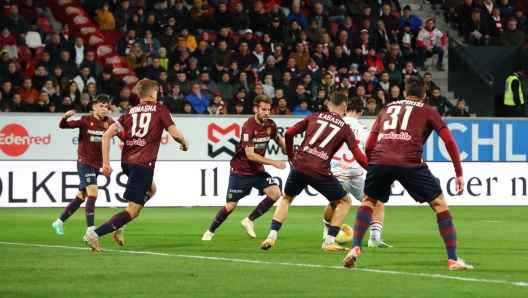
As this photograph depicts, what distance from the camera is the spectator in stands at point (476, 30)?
32156mm

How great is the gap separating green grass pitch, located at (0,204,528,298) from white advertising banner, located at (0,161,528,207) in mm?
4599

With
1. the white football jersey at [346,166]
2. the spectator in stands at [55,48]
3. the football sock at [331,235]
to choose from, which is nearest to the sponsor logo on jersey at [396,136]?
the football sock at [331,235]

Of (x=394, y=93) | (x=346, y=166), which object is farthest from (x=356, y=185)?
(x=394, y=93)

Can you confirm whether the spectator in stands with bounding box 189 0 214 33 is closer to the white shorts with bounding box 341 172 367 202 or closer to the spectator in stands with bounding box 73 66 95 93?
the spectator in stands with bounding box 73 66 95 93

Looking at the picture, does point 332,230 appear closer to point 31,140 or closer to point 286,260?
point 286,260

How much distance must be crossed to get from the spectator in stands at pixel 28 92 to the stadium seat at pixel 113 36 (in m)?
4.27

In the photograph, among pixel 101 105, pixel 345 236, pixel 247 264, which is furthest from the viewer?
pixel 101 105

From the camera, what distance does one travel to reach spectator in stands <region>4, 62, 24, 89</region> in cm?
2480

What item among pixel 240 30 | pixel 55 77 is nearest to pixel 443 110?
pixel 240 30

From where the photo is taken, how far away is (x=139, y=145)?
11.9 metres

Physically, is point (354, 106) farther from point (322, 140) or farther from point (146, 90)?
point (146, 90)

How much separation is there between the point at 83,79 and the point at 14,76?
1763 millimetres

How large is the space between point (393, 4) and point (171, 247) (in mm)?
21415

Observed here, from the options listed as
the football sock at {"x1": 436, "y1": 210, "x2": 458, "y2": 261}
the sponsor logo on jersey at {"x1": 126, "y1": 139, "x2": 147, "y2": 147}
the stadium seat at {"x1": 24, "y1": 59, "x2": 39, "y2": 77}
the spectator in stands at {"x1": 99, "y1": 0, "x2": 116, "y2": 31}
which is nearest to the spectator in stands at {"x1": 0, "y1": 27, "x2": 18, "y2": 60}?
the stadium seat at {"x1": 24, "y1": 59, "x2": 39, "y2": 77}
